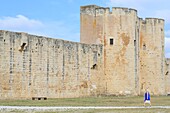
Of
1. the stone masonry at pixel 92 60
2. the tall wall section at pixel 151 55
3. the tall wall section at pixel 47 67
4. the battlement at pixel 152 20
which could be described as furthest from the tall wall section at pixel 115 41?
the battlement at pixel 152 20

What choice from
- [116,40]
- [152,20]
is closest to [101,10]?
[116,40]

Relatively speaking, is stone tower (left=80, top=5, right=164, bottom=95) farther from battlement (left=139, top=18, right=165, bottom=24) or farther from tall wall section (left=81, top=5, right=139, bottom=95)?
battlement (left=139, top=18, right=165, bottom=24)

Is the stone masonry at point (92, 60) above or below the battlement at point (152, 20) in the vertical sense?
below

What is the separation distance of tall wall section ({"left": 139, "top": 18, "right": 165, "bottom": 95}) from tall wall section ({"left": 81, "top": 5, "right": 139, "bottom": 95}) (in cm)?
346

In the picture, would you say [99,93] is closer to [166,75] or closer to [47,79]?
[47,79]

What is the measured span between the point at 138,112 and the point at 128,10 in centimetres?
1845

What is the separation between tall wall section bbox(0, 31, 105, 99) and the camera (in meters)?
27.7

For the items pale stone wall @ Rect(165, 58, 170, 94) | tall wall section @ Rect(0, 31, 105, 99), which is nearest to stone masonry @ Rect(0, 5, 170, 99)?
tall wall section @ Rect(0, 31, 105, 99)

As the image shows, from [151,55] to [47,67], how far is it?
1246 centimetres

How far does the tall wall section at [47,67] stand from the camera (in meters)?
27.7

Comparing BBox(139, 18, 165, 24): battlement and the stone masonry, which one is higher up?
BBox(139, 18, 165, 24): battlement

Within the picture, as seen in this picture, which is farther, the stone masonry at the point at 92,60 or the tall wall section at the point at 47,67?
the stone masonry at the point at 92,60

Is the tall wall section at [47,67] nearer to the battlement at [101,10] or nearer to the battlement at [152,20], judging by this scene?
the battlement at [101,10]

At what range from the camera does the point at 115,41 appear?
36500 millimetres
